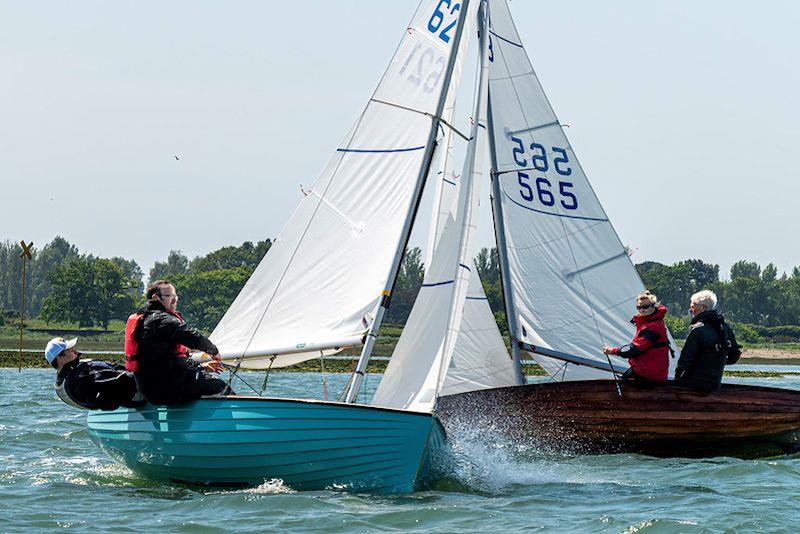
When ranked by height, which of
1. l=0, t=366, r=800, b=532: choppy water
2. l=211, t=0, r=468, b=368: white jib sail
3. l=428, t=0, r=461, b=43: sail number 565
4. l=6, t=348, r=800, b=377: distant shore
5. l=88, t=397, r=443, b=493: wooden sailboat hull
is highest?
l=428, t=0, r=461, b=43: sail number 565

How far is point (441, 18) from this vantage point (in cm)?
1312

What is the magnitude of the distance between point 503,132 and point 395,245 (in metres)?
4.88

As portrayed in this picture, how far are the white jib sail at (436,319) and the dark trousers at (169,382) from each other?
160 centimetres

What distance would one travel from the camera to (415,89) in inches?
507

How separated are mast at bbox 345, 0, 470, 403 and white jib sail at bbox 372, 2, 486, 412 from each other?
0.34m

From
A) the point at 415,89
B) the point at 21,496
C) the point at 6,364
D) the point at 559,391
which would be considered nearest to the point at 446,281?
the point at 415,89

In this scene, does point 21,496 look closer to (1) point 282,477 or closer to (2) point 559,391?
(1) point 282,477

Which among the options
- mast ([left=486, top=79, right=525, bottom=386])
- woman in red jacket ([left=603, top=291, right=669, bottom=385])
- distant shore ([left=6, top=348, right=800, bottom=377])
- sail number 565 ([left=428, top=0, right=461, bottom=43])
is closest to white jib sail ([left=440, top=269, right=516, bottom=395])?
mast ([left=486, top=79, right=525, bottom=386])

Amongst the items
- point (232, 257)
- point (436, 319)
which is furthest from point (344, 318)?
point (232, 257)

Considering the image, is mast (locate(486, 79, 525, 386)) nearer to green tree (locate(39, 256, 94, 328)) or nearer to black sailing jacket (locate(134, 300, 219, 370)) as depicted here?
black sailing jacket (locate(134, 300, 219, 370))

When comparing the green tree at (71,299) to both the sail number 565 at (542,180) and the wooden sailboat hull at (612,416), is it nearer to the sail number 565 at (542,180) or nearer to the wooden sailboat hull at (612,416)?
the sail number 565 at (542,180)

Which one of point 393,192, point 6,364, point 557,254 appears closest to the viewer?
point 393,192

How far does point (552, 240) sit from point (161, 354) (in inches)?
272

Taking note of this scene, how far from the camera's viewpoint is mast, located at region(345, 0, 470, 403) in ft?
38.4
